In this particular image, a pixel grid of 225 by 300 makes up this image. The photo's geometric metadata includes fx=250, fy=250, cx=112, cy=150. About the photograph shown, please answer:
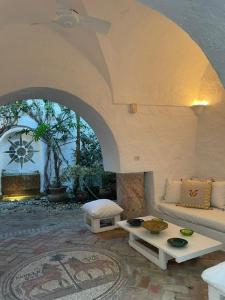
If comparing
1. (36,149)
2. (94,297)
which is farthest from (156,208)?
(36,149)

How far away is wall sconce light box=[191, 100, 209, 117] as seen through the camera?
14.7 ft

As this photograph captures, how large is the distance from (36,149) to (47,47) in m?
5.00

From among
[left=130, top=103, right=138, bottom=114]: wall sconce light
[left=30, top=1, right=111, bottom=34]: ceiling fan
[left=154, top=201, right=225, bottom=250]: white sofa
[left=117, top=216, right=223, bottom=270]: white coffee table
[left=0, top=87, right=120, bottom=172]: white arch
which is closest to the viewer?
[left=30, top=1, right=111, bottom=34]: ceiling fan

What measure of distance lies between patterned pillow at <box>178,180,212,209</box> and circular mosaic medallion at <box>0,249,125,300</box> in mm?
1533

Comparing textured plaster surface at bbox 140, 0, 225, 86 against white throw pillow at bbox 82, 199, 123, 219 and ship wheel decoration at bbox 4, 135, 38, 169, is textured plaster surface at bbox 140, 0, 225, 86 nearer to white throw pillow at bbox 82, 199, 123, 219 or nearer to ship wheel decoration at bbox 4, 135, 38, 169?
white throw pillow at bbox 82, 199, 123, 219

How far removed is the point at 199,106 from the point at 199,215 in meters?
1.97

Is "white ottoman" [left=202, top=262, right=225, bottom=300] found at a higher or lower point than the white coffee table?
higher

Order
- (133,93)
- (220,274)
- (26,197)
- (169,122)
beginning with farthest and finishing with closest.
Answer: (26,197) < (169,122) < (133,93) < (220,274)

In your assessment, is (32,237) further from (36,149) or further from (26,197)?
(36,149)

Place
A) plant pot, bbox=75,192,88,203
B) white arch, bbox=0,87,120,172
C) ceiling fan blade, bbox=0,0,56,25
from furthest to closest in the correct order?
plant pot, bbox=75,192,88,203 < white arch, bbox=0,87,120,172 < ceiling fan blade, bbox=0,0,56,25

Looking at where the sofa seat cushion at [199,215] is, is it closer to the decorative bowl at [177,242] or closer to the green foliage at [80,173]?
the decorative bowl at [177,242]

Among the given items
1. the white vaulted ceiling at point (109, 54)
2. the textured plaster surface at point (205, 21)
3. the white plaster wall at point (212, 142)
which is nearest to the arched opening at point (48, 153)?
the white vaulted ceiling at point (109, 54)

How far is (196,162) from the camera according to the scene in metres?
4.75

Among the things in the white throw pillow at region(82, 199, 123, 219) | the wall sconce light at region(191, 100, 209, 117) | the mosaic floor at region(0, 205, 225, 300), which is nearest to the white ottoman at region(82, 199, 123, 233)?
the white throw pillow at region(82, 199, 123, 219)
